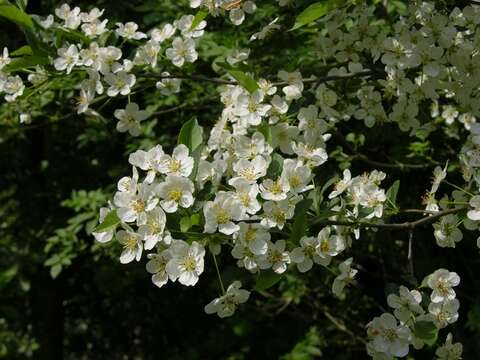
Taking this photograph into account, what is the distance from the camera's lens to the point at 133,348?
15.6ft

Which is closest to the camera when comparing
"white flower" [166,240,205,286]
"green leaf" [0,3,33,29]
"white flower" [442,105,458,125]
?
"white flower" [166,240,205,286]

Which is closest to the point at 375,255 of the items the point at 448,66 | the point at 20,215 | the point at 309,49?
the point at 309,49

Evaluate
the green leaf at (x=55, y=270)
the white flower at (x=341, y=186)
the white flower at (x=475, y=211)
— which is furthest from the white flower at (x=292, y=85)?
the green leaf at (x=55, y=270)

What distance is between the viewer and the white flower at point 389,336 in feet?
4.49

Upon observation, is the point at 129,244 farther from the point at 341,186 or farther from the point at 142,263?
the point at 142,263

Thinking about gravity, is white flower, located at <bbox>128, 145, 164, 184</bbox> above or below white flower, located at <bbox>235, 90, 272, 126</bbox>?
above

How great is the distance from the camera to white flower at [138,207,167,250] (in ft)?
4.22

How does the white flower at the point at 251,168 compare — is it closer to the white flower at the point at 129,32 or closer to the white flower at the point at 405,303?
the white flower at the point at 405,303

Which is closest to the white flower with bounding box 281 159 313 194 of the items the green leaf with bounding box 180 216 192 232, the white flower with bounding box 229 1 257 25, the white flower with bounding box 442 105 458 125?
the green leaf with bounding box 180 216 192 232

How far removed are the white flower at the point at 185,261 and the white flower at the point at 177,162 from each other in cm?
17

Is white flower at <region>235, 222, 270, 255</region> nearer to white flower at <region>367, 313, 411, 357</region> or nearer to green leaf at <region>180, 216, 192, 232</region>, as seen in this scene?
green leaf at <region>180, 216, 192, 232</region>

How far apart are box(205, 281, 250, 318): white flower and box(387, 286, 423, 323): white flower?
31 cm

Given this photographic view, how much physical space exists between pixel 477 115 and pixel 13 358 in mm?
3215

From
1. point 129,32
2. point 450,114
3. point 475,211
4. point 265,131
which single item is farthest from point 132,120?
point 475,211
